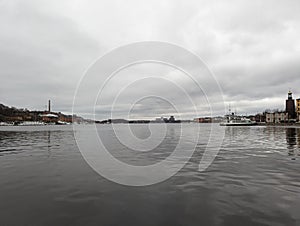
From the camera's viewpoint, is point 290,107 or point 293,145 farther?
point 290,107

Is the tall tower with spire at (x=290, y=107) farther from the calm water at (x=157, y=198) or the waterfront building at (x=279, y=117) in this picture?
the calm water at (x=157, y=198)

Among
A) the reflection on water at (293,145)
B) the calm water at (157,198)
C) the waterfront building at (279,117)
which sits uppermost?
the waterfront building at (279,117)

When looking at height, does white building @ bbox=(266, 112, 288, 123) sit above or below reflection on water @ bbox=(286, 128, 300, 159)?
above

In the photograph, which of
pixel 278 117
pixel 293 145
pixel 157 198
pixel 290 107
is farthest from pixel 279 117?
pixel 157 198

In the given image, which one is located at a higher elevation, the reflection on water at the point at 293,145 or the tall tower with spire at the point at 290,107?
the tall tower with spire at the point at 290,107

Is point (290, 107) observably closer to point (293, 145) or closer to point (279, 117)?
point (279, 117)

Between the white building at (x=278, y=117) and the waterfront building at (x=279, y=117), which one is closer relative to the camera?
the waterfront building at (x=279, y=117)

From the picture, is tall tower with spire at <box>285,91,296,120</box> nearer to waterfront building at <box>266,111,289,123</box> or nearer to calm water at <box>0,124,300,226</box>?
waterfront building at <box>266,111,289,123</box>

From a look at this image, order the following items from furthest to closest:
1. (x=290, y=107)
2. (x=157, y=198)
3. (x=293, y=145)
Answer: (x=290, y=107), (x=293, y=145), (x=157, y=198)

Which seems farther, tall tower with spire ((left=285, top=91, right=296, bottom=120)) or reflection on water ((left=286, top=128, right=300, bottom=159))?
tall tower with spire ((left=285, top=91, right=296, bottom=120))

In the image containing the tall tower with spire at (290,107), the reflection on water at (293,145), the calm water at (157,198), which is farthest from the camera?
the tall tower with spire at (290,107)

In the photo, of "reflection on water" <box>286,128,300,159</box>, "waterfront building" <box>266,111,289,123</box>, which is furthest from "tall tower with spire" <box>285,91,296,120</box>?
"reflection on water" <box>286,128,300,159</box>

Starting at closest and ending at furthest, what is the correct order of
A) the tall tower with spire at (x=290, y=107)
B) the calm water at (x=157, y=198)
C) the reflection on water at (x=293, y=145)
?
1. the calm water at (x=157, y=198)
2. the reflection on water at (x=293, y=145)
3. the tall tower with spire at (x=290, y=107)

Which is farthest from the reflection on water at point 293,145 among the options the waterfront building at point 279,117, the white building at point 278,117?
the white building at point 278,117
